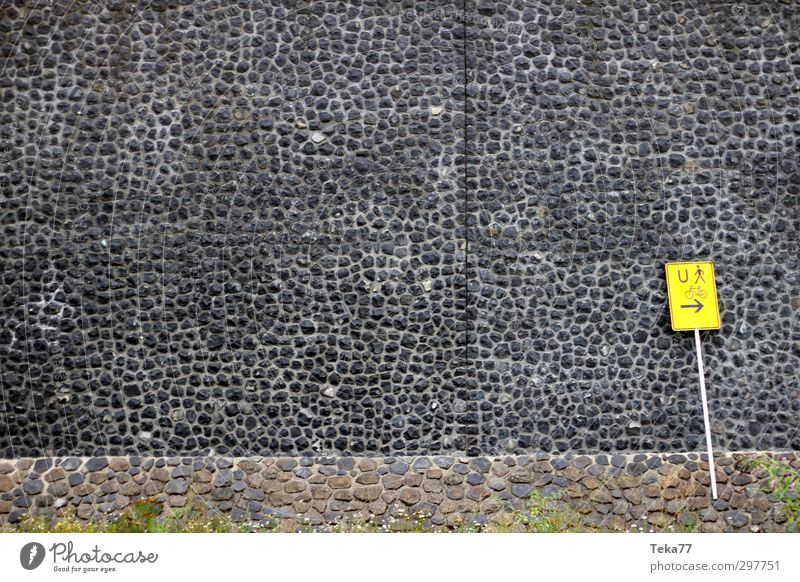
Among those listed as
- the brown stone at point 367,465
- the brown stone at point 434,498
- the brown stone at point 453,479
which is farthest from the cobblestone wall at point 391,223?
the brown stone at point 434,498

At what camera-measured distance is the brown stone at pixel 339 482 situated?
27.7 ft

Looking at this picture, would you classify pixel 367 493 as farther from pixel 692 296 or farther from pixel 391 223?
pixel 692 296

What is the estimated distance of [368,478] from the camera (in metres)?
8.45

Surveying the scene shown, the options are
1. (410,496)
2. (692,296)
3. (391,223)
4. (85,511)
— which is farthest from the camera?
(391,223)

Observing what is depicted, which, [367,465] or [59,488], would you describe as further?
[367,465]

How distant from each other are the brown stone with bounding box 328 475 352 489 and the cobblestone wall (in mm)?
237

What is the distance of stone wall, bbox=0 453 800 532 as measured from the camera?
834cm

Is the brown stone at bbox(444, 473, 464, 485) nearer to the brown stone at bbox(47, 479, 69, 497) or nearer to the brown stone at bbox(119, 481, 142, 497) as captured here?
the brown stone at bbox(119, 481, 142, 497)

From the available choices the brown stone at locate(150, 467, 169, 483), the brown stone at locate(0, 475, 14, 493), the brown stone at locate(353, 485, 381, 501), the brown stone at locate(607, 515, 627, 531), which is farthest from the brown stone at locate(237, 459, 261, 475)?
the brown stone at locate(607, 515, 627, 531)

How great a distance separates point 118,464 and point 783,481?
590 centimetres

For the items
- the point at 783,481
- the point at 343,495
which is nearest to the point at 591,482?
the point at 783,481

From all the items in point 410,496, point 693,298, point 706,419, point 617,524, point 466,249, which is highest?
point 466,249

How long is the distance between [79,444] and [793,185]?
22.6ft
